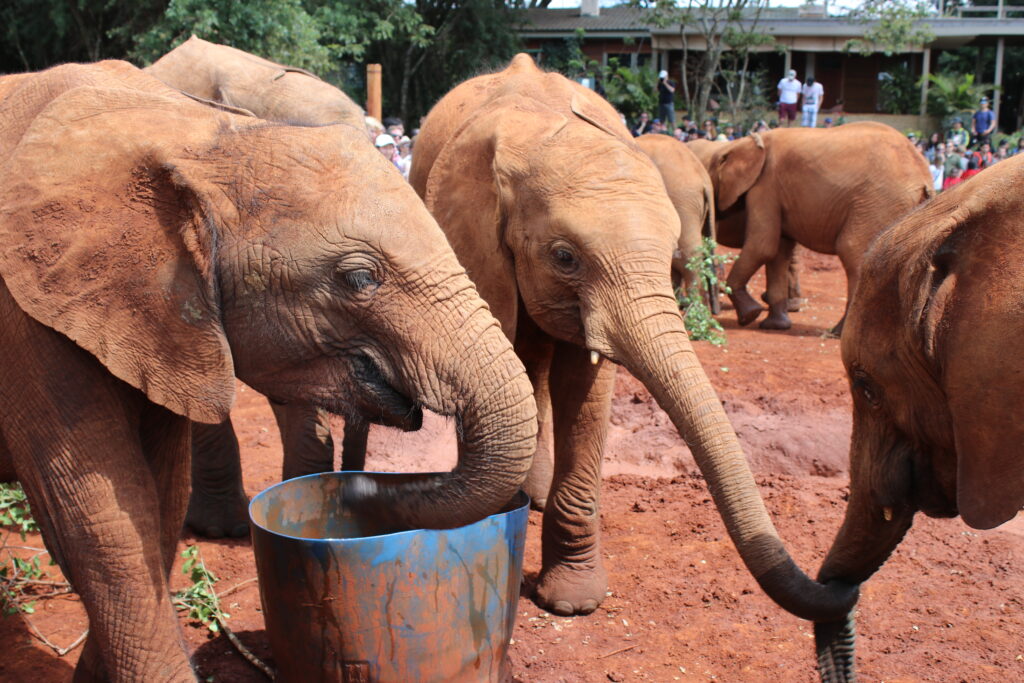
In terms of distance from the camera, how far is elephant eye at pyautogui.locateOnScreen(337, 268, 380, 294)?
280 cm

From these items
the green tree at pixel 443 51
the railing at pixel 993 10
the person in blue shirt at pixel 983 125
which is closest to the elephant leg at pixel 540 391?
the person in blue shirt at pixel 983 125

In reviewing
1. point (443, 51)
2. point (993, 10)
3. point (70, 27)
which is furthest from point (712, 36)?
point (70, 27)

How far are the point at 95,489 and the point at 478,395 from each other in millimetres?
1033

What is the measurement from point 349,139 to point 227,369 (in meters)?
0.71

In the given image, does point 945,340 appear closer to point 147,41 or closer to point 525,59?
point 525,59

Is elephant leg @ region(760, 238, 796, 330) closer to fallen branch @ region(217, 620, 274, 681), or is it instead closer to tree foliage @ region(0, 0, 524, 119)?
tree foliage @ region(0, 0, 524, 119)

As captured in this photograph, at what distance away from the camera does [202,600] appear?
4324 millimetres

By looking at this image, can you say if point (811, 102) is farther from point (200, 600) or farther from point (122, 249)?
point (122, 249)

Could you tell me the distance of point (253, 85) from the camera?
6.52 meters

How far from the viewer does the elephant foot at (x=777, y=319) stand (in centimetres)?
1209

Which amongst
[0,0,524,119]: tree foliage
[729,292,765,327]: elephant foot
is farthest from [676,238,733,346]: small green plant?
[0,0,524,119]: tree foliage

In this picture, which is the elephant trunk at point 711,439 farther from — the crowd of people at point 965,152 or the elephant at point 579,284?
the crowd of people at point 965,152

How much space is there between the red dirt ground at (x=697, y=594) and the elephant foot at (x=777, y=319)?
461 cm

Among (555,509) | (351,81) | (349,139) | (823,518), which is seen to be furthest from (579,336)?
(351,81)
